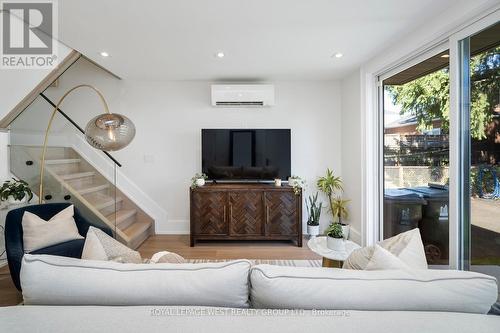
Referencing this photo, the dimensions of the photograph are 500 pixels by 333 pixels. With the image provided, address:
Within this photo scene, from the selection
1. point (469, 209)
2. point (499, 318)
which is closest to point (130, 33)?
point (499, 318)

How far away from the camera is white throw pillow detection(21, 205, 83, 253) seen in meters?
2.23

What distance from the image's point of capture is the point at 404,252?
1250 mm

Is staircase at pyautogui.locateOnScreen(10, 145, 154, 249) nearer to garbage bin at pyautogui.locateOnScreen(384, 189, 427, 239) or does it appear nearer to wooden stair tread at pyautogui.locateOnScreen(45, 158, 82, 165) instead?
wooden stair tread at pyautogui.locateOnScreen(45, 158, 82, 165)

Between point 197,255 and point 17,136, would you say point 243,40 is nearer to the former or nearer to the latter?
point 197,255

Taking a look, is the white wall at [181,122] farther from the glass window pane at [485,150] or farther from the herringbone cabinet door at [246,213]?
the glass window pane at [485,150]

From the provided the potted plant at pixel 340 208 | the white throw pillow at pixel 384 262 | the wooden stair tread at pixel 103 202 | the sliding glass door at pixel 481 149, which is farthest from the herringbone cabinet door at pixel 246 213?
the white throw pillow at pixel 384 262

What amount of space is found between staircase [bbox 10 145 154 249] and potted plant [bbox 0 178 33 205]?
0.22 meters

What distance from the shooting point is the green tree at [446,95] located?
6.19ft

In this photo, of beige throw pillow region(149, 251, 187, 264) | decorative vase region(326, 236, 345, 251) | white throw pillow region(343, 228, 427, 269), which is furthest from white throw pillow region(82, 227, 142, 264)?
decorative vase region(326, 236, 345, 251)

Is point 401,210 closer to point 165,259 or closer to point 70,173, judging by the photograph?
point 165,259

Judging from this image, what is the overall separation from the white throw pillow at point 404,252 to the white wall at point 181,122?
2.87 m

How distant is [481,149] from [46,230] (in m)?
3.72

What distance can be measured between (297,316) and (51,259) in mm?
996

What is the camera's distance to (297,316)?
A: 905 mm
